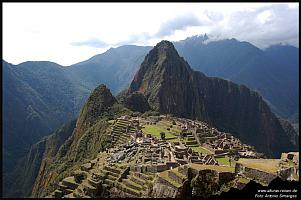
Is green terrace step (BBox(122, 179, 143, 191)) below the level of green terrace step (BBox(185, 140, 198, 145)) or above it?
below

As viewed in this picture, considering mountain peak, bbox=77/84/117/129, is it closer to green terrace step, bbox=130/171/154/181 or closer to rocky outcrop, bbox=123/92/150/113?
rocky outcrop, bbox=123/92/150/113

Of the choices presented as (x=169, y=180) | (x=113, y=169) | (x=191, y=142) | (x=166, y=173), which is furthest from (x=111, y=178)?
(x=191, y=142)

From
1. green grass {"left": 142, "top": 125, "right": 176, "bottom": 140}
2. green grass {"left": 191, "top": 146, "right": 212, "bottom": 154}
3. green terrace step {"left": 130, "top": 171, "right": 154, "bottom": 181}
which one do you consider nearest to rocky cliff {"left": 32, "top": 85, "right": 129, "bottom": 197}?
green grass {"left": 142, "top": 125, "right": 176, "bottom": 140}

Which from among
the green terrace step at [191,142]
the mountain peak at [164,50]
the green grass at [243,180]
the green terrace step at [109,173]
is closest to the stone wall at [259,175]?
the green grass at [243,180]

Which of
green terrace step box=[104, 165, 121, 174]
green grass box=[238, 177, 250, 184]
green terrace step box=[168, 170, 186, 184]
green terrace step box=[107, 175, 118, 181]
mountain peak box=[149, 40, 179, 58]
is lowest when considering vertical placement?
green terrace step box=[107, 175, 118, 181]

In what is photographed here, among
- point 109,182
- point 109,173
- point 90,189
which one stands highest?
point 109,173

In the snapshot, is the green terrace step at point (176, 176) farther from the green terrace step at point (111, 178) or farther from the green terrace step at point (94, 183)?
the green terrace step at point (94, 183)

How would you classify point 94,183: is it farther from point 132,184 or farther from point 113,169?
point 132,184

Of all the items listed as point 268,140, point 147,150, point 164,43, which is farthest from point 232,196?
point 268,140
